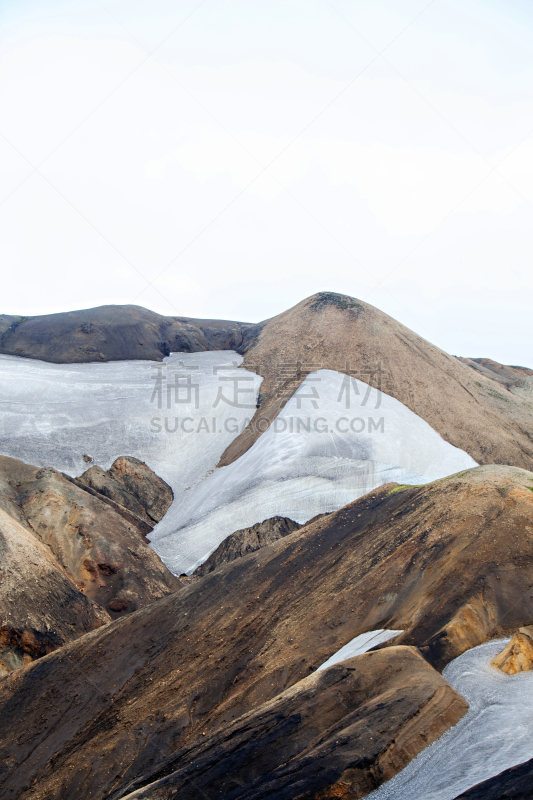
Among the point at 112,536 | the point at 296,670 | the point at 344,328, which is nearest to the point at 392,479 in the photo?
the point at 112,536

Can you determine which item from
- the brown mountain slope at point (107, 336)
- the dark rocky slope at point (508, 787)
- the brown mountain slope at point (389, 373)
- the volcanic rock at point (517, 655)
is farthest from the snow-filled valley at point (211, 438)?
the dark rocky slope at point (508, 787)

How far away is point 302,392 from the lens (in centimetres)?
2842

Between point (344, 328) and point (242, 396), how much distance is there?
27.8 feet

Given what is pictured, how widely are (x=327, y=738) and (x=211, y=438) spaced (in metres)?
25.0

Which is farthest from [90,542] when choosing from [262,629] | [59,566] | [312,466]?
[262,629]

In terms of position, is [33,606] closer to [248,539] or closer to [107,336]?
[248,539]

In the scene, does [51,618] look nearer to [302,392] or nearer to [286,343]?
[302,392]

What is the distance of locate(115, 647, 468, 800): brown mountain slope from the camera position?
A: 16.1ft

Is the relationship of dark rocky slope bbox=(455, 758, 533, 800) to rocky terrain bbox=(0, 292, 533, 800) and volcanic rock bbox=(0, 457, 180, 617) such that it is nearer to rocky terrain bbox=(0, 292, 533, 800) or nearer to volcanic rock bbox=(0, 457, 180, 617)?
rocky terrain bbox=(0, 292, 533, 800)

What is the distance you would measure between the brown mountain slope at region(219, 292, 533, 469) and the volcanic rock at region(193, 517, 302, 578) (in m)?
8.81

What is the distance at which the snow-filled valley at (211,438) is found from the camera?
20.0 meters

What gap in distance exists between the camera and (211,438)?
3034 cm

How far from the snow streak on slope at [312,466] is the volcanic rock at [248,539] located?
0.26 m

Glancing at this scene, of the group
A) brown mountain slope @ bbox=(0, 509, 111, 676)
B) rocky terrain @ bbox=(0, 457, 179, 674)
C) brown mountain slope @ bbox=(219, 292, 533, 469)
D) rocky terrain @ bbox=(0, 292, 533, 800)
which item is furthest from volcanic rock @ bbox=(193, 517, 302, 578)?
brown mountain slope @ bbox=(219, 292, 533, 469)
